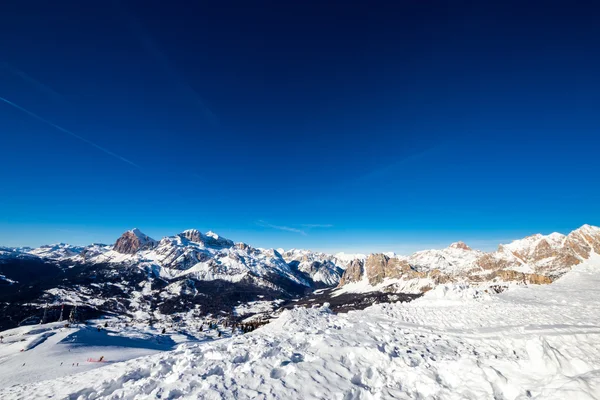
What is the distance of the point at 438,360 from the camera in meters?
13.0

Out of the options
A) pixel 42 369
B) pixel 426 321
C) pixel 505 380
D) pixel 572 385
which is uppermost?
pixel 572 385

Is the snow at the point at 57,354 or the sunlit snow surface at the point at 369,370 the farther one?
the snow at the point at 57,354

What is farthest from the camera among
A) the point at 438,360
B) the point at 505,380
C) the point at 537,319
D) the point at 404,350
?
the point at 537,319

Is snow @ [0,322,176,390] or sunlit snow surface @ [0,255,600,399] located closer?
sunlit snow surface @ [0,255,600,399]

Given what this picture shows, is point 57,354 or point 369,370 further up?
point 369,370

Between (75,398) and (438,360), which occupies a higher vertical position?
(438,360)

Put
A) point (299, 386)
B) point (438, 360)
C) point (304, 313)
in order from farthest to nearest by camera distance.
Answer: point (304, 313) → point (438, 360) → point (299, 386)

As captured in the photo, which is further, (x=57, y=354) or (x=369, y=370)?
(x=57, y=354)

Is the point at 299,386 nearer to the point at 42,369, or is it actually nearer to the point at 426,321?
the point at 426,321

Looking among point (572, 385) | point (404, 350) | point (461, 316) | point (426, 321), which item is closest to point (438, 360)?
point (404, 350)

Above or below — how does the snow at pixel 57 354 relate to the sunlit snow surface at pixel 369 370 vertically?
below

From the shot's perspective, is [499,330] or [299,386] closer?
[299,386]

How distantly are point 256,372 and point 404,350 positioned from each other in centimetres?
889

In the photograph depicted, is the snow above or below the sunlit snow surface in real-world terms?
below
